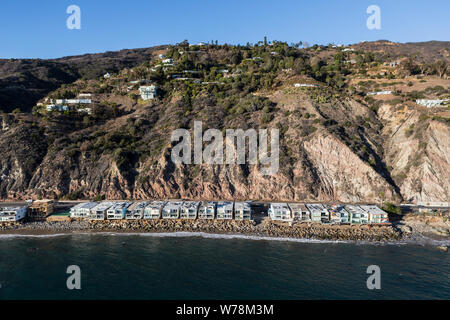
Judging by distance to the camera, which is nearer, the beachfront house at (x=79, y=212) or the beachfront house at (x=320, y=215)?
the beachfront house at (x=320, y=215)

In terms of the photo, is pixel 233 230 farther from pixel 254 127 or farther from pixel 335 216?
pixel 254 127

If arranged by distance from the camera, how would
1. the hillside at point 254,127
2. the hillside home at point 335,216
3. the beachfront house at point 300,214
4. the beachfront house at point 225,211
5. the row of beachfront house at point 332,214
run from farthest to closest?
1. the hillside at point 254,127
2. the beachfront house at point 225,211
3. the beachfront house at point 300,214
4. the hillside home at point 335,216
5. the row of beachfront house at point 332,214

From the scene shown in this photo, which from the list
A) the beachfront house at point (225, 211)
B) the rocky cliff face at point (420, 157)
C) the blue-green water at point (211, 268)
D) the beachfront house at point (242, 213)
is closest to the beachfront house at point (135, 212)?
the blue-green water at point (211, 268)

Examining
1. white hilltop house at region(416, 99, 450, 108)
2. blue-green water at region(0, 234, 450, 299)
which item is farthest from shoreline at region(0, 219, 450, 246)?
white hilltop house at region(416, 99, 450, 108)

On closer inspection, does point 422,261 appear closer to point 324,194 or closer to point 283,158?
point 324,194

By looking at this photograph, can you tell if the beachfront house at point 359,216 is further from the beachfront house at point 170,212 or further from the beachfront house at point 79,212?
the beachfront house at point 79,212

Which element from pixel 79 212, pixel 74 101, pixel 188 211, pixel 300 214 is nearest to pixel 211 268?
pixel 188 211

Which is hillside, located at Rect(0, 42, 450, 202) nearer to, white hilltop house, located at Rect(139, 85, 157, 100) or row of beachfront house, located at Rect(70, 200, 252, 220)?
white hilltop house, located at Rect(139, 85, 157, 100)

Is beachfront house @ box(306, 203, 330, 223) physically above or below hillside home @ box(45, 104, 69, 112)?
below
